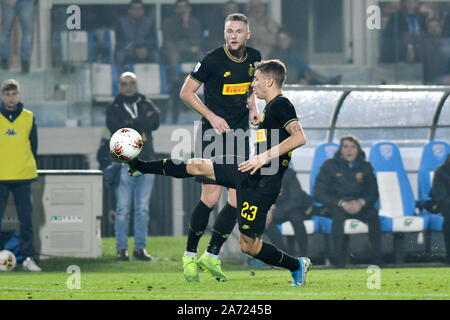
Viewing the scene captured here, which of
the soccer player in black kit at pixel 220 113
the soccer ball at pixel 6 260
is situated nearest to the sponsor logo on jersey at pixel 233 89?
the soccer player in black kit at pixel 220 113

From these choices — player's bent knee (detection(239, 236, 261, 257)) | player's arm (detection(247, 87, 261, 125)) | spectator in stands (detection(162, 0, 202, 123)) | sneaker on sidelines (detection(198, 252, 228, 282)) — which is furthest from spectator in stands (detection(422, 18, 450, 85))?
player's bent knee (detection(239, 236, 261, 257))

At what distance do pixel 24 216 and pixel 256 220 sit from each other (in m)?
4.97

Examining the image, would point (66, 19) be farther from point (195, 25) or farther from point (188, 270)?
point (188, 270)

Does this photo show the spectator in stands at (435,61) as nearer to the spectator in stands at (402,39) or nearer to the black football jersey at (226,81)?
the spectator in stands at (402,39)

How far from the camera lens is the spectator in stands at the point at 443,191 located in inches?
579

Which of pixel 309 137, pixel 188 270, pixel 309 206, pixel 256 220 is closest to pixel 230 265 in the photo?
pixel 309 206

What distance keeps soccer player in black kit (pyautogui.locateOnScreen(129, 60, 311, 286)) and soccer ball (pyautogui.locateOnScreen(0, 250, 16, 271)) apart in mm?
4087

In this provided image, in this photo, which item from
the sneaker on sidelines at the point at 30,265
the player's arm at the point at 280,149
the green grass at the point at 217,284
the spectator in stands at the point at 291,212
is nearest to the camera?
the green grass at the point at 217,284

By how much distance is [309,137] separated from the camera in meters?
15.7

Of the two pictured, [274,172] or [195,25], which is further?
→ [195,25]

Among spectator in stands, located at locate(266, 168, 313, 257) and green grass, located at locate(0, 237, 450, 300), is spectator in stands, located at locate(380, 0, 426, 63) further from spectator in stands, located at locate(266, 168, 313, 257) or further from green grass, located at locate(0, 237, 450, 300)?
green grass, located at locate(0, 237, 450, 300)

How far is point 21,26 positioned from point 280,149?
10.2 meters

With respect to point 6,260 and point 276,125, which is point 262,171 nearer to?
point 276,125

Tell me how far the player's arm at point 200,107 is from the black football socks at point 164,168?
1.96 ft
